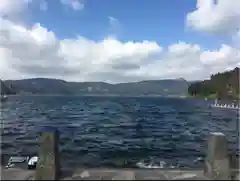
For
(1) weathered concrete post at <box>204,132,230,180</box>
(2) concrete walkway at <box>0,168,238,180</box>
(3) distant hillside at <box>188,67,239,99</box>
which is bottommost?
(2) concrete walkway at <box>0,168,238,180</box>

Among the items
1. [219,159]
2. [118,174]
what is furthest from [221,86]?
[118,174]

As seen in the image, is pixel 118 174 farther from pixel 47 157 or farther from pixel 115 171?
pixel 47 157

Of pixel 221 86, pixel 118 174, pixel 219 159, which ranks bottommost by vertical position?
pixel 118 174

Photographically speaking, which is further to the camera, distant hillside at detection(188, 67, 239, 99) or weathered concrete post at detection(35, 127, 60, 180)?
distant hillside at detection(188, 67, 239, 99)

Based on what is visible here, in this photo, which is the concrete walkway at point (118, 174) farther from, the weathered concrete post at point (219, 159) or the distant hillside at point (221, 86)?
the distant hillside at point (221, 86)

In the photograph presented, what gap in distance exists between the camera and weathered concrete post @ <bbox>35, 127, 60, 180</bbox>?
8714 millimetres

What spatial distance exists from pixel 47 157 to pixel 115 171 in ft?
7.55

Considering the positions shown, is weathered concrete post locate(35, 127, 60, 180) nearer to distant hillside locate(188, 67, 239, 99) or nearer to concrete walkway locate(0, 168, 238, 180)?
concrete walkway locate(0, 168, 238, 180)

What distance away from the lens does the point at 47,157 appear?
8.78m

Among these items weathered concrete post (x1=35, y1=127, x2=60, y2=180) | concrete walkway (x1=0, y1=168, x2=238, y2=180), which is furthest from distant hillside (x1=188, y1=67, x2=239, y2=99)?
weathered concrete post (x1=35, y1=127, x2=60, y2=180)

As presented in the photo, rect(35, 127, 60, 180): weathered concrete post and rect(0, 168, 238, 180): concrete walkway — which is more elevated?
rect(35, 127, 60, 180): weathered concrete post

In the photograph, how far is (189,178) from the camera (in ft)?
30.2

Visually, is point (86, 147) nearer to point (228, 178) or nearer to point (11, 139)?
point (11, 139)

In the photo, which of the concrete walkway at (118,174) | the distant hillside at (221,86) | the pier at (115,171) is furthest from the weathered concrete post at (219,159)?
the distant hillside at (221,86)
